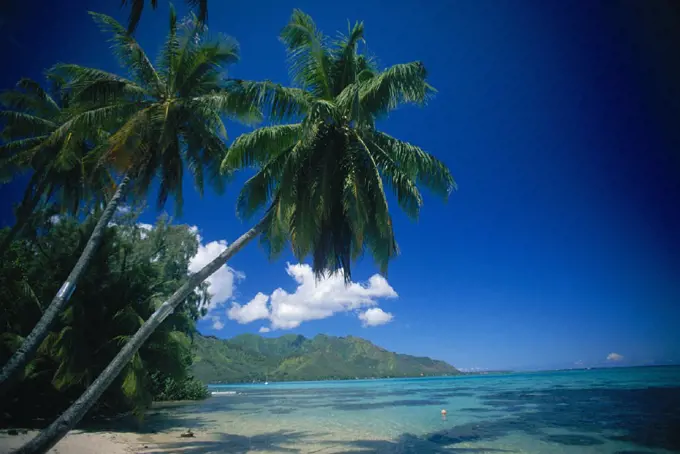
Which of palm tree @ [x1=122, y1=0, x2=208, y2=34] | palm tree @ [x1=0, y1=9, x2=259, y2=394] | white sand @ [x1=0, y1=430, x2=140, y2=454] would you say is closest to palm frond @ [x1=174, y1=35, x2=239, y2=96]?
palm tree @ [x1=0, y1=9, x2=259, y2=394]

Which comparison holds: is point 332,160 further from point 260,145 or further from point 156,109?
point 156,109

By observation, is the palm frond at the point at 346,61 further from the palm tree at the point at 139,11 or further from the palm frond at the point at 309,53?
the palm tree at the point at 139,11

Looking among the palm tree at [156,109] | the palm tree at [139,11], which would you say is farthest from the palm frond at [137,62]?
the palm tree at [139,11]

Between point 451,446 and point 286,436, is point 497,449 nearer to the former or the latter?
point 451,446

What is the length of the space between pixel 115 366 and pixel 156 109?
21.3 ft

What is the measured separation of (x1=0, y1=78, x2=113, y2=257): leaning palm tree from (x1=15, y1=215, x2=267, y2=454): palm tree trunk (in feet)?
16.3

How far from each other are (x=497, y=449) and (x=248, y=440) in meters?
8.27

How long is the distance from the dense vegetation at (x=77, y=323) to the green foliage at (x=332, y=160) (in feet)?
25.2

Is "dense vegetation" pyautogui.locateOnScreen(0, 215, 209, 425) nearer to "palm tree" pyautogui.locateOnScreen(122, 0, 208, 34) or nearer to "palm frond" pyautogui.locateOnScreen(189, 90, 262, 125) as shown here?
"palm frond" pyautogui.locateOnScreen(189, 90, 262, 125)

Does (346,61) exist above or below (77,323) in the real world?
above

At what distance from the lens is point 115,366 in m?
7.49

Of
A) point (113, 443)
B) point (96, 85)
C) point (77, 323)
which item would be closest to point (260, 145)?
point (96, 85)

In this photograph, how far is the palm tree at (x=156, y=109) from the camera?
9414 mm

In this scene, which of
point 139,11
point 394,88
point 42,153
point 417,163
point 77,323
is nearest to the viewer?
point 139,11
